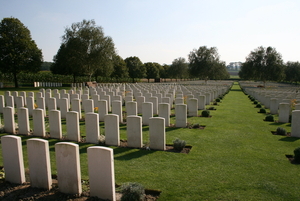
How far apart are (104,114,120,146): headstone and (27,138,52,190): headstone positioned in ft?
8.37

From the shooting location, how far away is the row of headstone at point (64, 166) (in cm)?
373

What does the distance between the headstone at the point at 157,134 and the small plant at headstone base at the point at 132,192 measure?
2525 millimetres

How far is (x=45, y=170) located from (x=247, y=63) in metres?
45.9

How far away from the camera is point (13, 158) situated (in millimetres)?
4352

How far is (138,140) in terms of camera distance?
A: 6434mm

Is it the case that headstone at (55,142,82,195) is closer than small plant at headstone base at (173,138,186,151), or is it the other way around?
headstone at (55,142,82,195)

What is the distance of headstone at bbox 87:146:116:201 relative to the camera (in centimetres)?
366

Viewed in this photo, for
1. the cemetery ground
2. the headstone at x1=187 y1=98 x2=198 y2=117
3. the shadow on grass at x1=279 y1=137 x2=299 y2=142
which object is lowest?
the shadow on grass at x1=279 y1=137 x2=299 y2=142

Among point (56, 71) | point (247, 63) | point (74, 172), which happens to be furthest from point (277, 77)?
point (56, 71)

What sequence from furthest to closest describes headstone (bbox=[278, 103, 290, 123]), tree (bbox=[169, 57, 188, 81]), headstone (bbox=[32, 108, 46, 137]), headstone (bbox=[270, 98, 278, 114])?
tree (bbox=[169, 57, 188, 81]), headstone (bbox=[270, 98, 278, 114]), headstone (bbox=[278, 103, 290, 123]), headstone (bbox=[32, 108, 46, 137])

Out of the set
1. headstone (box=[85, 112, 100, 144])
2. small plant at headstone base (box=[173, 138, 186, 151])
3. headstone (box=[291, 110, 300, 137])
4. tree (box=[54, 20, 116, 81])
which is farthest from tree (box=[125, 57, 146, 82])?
small plant at headstone base (box=[173, 138, 186, 151])

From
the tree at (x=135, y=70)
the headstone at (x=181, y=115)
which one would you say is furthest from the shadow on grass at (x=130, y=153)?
the tree at (x=135, y=70)

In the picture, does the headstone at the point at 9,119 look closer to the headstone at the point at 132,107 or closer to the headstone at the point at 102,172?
the headstone at the point at 132,107

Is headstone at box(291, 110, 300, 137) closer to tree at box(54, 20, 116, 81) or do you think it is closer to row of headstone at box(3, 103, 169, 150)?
row of headstone at box(3, 103, 169, 150)
